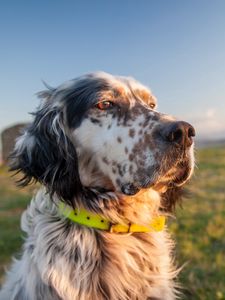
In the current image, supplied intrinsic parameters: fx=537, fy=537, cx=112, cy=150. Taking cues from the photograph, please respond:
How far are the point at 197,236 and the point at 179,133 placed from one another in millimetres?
3732

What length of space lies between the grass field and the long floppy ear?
3.64ft

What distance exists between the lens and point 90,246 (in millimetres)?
4258

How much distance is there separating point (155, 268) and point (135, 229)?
1.24 feet

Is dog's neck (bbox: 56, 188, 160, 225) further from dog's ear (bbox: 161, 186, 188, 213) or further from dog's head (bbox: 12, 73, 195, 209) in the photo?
dog's ear (bbox: 161, 186, 188, 213)

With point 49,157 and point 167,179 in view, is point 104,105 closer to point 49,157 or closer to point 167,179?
point 49,157

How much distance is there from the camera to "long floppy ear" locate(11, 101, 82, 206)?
4.30 m

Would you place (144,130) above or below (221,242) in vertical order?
above

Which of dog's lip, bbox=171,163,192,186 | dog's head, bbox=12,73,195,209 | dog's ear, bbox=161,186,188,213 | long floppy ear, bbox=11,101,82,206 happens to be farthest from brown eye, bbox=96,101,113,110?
dog's ear, bbox=161,186,188,213

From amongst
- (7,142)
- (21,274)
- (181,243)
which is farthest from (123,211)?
(7,142)

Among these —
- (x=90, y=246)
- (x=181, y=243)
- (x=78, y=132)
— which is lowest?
(x=181, y=243)

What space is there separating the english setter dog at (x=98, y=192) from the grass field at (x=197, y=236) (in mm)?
742

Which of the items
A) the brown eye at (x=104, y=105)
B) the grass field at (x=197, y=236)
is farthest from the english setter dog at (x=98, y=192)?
the grass field at (x=197, y=236)

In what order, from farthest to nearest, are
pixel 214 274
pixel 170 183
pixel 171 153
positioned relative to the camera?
pixel 214 274
pixel 170 183
pixel 171 153

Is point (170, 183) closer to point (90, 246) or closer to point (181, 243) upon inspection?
point (90, 246)
